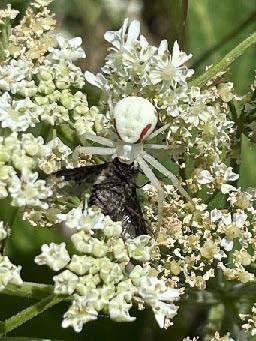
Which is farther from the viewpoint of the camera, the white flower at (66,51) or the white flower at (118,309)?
the white flower at (66,51)

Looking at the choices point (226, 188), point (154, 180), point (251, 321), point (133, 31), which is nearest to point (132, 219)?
point (154, 180)

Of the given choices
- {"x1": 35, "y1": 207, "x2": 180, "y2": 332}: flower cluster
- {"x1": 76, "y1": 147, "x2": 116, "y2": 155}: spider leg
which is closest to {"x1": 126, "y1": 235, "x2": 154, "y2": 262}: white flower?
{"x1": 35, "y1": 207, "x2": 180, "y2": 332}: flower cluster

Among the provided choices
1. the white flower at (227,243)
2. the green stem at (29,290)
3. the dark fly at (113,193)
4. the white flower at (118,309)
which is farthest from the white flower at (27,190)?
the white flower at (227,243)

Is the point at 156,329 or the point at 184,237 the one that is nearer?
the point at 184,237

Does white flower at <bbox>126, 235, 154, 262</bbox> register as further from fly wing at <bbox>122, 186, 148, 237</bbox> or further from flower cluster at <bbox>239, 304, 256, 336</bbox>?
flower cluster at <bbox>239, 304, 256, 336</bbox>

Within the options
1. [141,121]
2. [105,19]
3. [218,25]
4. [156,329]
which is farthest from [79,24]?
[141,121]

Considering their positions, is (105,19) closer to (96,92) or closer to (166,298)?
(96,92)

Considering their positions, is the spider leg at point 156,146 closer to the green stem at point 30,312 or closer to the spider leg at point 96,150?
the spider leg at point 96,150

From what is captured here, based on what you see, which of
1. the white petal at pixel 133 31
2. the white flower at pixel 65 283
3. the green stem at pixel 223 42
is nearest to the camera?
the white flower at pixel 65 283
